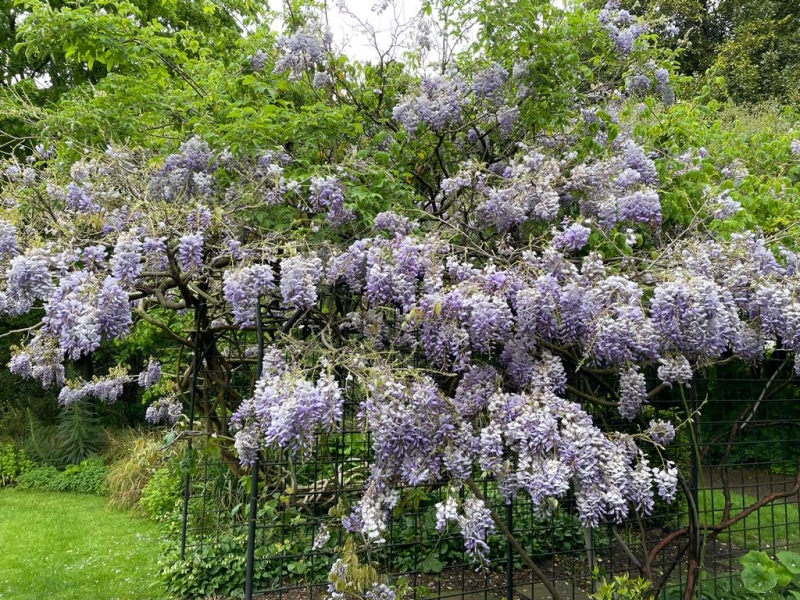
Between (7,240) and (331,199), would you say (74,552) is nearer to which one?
(7,240)

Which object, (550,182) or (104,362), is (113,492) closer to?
(104,362)

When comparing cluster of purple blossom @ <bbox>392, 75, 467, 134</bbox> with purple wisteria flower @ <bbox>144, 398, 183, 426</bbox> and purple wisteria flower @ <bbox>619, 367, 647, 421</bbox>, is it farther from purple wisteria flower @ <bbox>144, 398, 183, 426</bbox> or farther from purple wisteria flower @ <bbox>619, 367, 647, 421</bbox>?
purple wisteria flower @ <bbox>144, 398, 183, 426</bbox>

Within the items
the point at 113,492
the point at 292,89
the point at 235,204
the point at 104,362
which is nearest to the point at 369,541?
the point at 235,204

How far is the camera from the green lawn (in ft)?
14.1

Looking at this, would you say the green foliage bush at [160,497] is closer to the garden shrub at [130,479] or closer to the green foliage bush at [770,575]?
the garden shrub at [130,479]

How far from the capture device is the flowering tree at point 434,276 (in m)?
2.25

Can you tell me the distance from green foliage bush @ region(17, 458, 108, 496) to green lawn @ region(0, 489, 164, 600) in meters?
0.57

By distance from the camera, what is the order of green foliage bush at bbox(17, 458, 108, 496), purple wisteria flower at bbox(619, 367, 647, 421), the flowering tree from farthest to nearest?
green foliage bush at bbox(17, 458, 108, 496) < purple wisteria flower at bbox(619, 367, 647, 421) < the flowering tree

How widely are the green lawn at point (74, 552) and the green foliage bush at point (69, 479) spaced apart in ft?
1.87

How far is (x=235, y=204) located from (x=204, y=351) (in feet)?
4.19

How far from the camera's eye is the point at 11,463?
8016mm

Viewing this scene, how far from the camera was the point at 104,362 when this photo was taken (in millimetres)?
10594

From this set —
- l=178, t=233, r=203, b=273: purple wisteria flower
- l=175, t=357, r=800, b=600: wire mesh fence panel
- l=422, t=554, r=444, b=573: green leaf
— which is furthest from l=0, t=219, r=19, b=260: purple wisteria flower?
l=422, t=554, r=444, b=573: green leaf

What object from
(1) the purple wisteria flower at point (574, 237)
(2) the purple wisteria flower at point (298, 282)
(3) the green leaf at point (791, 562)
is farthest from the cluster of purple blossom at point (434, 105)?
(3) the green leaf at point (791, 562)
